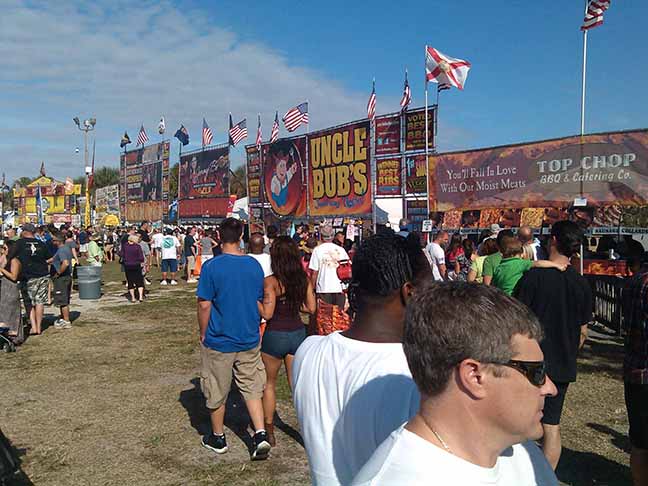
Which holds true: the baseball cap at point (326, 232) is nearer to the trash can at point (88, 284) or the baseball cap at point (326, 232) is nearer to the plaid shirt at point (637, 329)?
the plaid shirt at point (637, 329)

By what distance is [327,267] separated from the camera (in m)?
7.48

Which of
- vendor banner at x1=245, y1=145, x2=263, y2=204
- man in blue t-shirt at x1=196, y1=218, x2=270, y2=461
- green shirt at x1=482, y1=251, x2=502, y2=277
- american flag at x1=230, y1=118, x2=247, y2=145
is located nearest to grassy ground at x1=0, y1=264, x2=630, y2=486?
man in blue t-shirt at x1=196, y1=218, x2=270, y2=461

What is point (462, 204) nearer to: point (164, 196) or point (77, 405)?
point (77, 405)

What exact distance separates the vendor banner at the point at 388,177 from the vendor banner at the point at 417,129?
32.4 inches

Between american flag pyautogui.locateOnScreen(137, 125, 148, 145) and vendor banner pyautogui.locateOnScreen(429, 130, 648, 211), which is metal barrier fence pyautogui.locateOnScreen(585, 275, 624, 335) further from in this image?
american flag pyautogui.locateOnScreen(137, 125, 148, 145)

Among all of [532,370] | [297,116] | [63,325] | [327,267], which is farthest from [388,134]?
[532,370]

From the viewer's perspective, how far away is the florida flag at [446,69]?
749 inches

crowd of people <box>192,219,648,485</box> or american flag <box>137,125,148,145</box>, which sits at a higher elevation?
american flag <box>137,125,148,145</box>

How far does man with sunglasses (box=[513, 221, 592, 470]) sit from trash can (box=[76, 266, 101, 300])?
12418 millimetres

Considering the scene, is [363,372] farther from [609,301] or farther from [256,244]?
[609,301]

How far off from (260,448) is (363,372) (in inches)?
126

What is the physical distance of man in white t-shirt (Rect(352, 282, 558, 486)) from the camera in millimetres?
1281

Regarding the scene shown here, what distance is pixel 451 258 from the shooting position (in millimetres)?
Result: 10695

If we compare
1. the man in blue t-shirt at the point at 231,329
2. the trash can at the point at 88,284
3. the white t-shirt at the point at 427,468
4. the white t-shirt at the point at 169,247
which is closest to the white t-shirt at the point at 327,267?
the man in blue t-shirt at the point at 231,329
